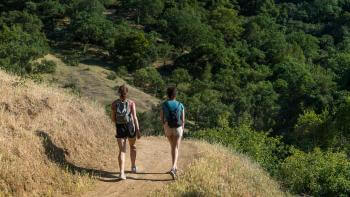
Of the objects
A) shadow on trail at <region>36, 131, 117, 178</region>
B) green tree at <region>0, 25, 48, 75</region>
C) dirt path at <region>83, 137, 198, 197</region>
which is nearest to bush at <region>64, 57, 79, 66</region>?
green tree at <region>0, 25, 48, 75</region>

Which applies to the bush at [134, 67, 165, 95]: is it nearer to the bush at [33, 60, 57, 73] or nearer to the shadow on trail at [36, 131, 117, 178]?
the bush at [33, 60, 57, 73]

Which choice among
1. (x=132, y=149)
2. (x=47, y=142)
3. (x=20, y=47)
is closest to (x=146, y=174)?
(x=132, y=149)

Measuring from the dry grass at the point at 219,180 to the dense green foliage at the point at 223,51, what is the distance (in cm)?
2997

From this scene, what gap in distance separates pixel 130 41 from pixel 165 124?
7761 cm

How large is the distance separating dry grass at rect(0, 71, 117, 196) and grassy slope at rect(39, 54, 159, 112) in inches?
1875

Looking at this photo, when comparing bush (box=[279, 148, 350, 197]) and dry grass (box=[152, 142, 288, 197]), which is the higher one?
dry grass (box=[152, 142, 288, 197])

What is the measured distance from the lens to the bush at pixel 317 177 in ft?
61.1

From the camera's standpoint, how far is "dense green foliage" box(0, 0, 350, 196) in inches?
2462

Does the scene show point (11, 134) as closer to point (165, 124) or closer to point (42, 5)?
point (165, 124)

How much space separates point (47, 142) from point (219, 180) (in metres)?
3.56

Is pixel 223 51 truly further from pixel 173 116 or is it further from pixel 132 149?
pixel 173 116

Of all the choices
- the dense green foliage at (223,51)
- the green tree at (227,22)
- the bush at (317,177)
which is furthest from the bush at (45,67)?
the green tree at (227,22)

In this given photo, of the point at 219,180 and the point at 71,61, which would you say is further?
the point at 71,61

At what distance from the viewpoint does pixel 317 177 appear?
1984 centimetres
